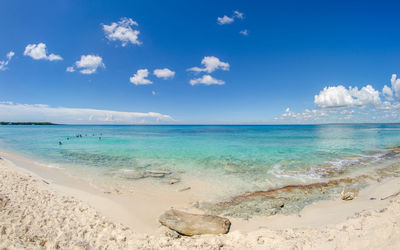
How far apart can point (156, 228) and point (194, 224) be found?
1463 millimetres

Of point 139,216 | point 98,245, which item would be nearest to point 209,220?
point 139,216

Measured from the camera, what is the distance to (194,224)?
20.2 feet

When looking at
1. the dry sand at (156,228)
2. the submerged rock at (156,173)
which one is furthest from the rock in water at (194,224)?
the submerged rock at (156,173)

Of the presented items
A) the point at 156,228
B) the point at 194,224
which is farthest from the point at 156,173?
the point at 194,224

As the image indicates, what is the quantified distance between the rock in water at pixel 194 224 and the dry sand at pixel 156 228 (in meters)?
0.26

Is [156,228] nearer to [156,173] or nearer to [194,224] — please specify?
[194,224]

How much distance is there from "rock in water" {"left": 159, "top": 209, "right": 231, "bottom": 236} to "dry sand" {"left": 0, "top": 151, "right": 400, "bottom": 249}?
26cm

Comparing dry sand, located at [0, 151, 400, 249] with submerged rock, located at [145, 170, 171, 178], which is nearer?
dry sand, located at [0, 151, 400, 249]

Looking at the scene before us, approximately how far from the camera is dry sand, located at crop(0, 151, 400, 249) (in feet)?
16.3

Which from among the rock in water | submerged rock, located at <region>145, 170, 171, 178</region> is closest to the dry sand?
the rock in water

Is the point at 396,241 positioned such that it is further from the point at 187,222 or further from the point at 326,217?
the point at 187,222

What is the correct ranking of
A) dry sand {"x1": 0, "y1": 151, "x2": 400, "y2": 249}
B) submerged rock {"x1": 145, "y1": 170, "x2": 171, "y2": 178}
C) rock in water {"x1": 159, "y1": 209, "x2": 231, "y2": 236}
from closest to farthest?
dry sand {"x1": 0, "y1": 151, "x2": 400, "y2": 249}
rock in water {"x1": 159, "y1": 209, "x2": 231, "y2": 236}
submerged rock {"x1": 145, "y1": 170, "x2": 171, "y2": 178}

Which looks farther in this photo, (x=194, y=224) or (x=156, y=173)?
(x=156, y=173)

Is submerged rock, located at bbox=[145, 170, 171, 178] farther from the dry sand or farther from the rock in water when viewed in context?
the rock in water
